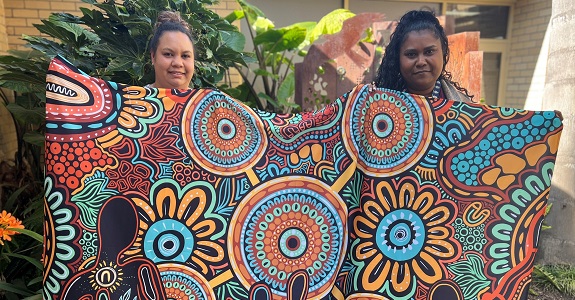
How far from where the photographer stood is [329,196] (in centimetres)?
166

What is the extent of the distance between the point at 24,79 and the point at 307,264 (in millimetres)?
2329

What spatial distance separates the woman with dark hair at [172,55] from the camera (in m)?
1.89

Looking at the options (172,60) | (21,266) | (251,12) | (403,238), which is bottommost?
(21,266)

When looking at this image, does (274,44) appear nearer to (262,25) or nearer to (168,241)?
(262,25)

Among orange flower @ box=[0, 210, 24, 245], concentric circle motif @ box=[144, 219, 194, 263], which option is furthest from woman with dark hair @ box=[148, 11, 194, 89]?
orange flower @ box=[0, 210, 24, 245]

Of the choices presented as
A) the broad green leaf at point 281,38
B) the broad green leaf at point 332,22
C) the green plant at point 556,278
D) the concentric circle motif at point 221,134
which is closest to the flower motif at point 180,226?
the concentric circle motif at point 221,134

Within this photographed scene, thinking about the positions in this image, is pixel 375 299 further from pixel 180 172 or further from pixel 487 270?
pixel 180 172

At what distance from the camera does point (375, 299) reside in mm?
1650

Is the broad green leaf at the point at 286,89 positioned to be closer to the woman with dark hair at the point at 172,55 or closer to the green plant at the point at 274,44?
the green plant at the point at 274,44

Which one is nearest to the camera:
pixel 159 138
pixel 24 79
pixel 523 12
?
pixel 159 138

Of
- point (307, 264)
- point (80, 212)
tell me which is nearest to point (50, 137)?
point (80, 212)

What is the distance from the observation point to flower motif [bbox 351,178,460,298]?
1648 mm

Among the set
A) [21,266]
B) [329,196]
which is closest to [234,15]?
[21,266]

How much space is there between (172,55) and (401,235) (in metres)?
1.38
